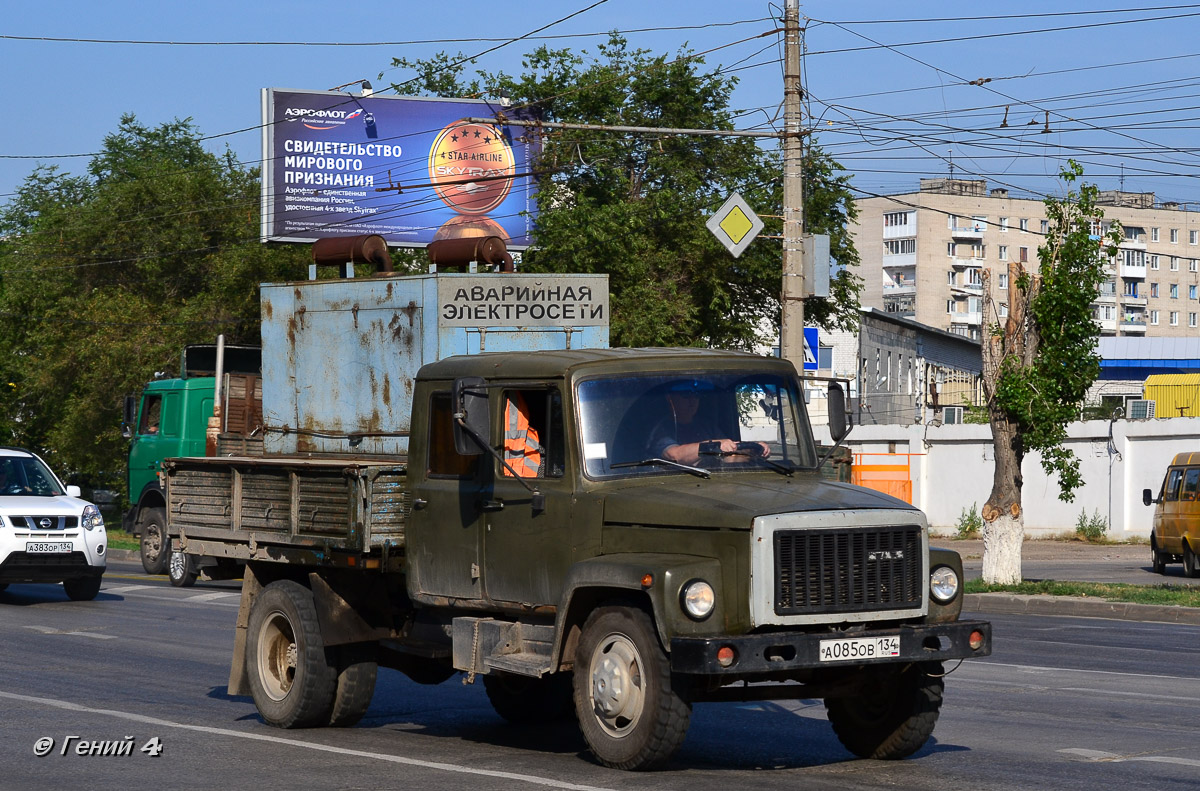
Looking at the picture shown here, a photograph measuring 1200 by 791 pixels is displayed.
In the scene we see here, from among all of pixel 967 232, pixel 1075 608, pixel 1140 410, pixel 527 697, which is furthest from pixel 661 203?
pixel 967 232

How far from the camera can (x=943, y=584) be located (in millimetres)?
7633

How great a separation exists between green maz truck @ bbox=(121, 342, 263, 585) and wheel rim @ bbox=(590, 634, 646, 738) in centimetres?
1605

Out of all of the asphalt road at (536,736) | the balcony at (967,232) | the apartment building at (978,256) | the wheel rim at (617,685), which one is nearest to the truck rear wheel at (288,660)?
the asphalt road at (536,736)

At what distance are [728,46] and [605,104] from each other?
18.9 metres

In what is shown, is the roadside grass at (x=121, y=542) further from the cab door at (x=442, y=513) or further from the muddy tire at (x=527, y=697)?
the cab door at (x=442, y=513)

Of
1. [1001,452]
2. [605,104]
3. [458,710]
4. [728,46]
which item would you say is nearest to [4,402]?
[605,104]

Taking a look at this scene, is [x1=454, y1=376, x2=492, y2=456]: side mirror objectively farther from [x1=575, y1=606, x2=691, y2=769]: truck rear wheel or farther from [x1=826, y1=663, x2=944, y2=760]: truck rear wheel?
[x1=826, y1=663, x2=944, y2=760]: truck rear wheel

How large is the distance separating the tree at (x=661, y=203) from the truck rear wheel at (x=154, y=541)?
43.0 ft

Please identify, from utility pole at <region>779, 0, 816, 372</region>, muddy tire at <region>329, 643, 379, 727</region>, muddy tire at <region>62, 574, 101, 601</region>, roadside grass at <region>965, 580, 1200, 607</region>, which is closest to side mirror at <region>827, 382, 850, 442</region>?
muddy tire at <region>329, 643, 379, 727</region>

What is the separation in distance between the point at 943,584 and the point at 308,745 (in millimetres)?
3795

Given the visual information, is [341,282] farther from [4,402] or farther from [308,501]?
[4,402]

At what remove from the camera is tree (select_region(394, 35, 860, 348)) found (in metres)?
35.7

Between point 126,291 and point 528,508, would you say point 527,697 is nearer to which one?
point 528,508

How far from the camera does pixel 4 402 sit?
157 feet
